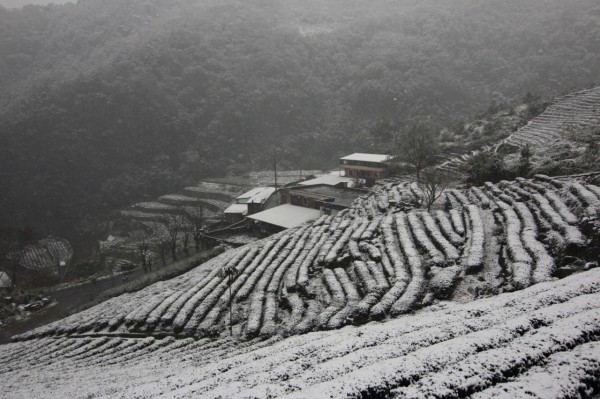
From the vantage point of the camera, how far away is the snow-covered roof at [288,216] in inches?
1244

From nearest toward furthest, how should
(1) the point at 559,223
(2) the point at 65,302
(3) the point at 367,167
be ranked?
(1) the point at 559,223 < (2) the point at 65,302 < (3) the point at 367,167

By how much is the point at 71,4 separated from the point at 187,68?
65611 millimetres

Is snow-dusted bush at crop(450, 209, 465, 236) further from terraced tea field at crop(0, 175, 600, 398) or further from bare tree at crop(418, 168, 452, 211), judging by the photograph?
bare tree at crop(418, 168, 452, 211)

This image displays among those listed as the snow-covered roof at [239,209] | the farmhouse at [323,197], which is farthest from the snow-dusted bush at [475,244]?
the snow-covered roof at [239,209]

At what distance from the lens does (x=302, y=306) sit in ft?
49.8

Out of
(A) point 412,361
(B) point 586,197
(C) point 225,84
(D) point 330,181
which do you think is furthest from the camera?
(C) point 225,84

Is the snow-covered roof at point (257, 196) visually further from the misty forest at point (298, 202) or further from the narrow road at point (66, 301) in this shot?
the narrow road at point (66, 301)

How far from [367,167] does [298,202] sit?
11.3 metres

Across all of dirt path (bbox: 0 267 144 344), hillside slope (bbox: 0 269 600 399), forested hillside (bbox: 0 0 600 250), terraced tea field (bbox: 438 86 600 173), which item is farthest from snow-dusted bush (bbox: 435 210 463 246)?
forested hillside (bbox: 0 0 600 250)

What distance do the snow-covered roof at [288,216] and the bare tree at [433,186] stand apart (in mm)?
9809

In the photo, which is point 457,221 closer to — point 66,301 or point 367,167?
point 367,167

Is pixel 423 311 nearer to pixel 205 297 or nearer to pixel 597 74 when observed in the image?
pixel 205 297

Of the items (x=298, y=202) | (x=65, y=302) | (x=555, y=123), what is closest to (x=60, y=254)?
(x=65, y=302)

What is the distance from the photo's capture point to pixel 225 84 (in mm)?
76375
